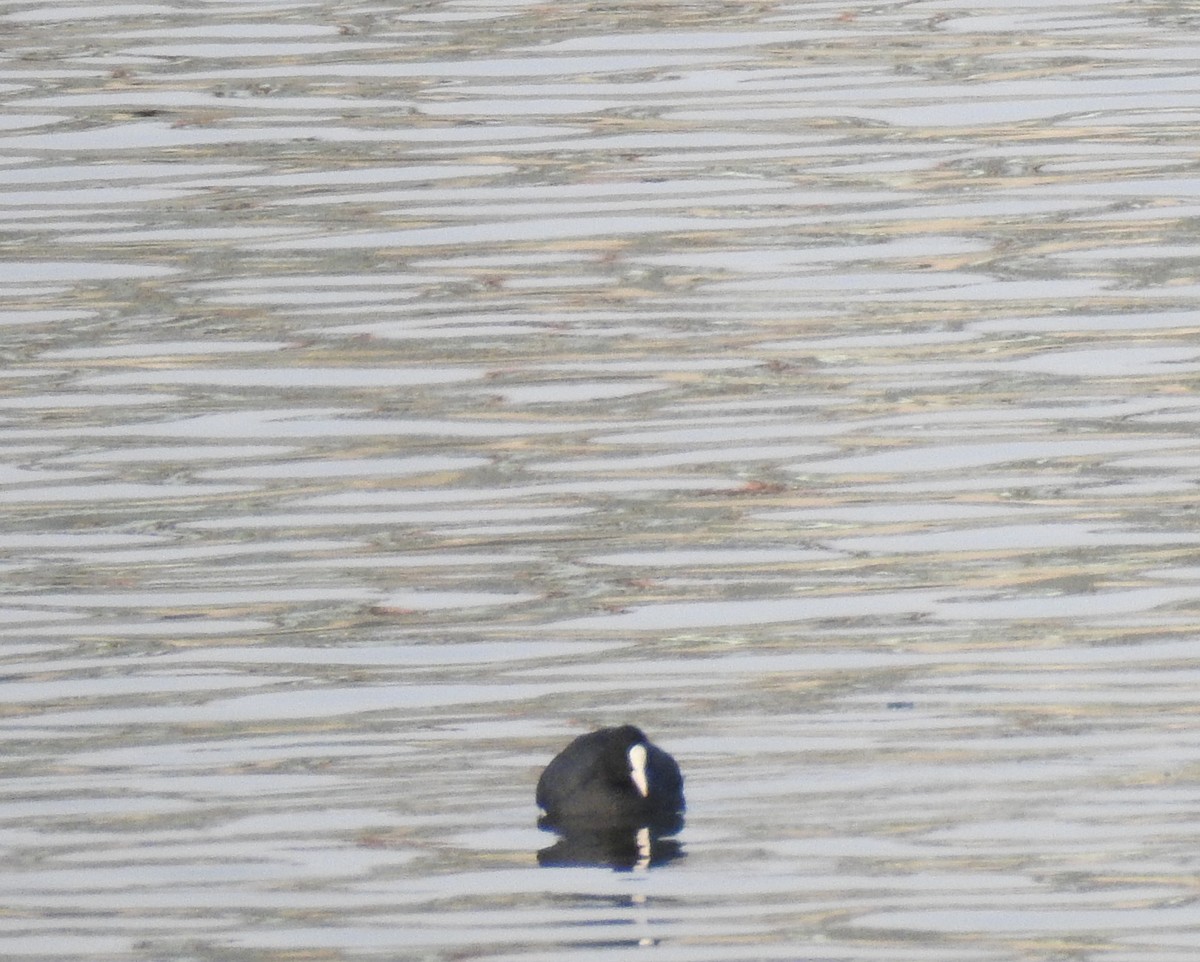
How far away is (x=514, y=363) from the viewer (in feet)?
35.9

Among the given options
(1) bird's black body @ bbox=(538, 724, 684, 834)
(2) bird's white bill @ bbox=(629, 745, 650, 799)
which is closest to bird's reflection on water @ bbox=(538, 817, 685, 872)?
(1) bird's black body @ bbox=(538, 724, 684, 834)

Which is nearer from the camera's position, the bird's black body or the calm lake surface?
the calm lake surface

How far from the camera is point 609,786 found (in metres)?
7.06

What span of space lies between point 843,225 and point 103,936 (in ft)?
21.2

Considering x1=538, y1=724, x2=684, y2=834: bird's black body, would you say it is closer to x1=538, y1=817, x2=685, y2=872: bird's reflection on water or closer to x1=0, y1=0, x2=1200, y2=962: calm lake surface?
x1=538, y1=817, x2=685, y2=872: bird's reflection on water

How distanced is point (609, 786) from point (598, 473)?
111 inches

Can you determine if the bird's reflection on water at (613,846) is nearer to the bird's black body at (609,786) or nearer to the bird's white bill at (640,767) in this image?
the bird's black body at (609,786)

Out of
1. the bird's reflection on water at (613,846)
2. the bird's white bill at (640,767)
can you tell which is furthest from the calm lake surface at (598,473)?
the bird's white bill at (640,767)

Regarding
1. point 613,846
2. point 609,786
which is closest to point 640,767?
point 609,786

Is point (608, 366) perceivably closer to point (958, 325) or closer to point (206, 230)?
Result: point (958, 325)

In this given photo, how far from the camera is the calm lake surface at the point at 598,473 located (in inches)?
265

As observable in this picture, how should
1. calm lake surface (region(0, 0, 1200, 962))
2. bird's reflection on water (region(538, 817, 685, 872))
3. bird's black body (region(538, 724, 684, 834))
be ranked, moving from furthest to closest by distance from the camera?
bird's black body (region(538, 724, 684, 834)) < bird's reflection on water (region(538, 817, 685, 872)) < calm lake surface (region(0, 0, 1200, 962))

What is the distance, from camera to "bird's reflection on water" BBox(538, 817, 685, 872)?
6.89 meters

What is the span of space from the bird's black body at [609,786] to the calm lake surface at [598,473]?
0.11 m
